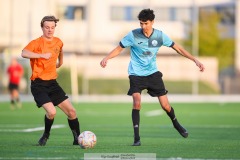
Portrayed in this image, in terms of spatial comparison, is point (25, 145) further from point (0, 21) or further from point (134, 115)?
point (0, 21)

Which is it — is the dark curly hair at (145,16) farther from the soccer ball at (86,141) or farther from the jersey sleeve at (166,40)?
the soccer ball at (86,141)

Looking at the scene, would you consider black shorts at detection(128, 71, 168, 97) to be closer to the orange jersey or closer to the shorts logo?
the shorts logo

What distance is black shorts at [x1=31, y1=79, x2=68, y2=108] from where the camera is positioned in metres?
13.7

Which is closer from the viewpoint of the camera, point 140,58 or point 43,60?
point 43,60

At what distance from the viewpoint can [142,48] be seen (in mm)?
14375

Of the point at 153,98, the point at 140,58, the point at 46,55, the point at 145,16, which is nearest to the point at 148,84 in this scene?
the point at 140,58

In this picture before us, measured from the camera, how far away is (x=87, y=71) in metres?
50.8

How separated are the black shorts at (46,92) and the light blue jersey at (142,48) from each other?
4.63 feet

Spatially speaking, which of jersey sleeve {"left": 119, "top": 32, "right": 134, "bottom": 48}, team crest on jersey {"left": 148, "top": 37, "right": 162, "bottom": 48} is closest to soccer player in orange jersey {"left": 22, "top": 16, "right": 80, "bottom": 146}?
jersey sleeve {"left": 119, "top": 32, "right": 134, "bottom": 48}

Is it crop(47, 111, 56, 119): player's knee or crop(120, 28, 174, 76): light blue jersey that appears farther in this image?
crop(120, 28, 174, 76): light blue jersey

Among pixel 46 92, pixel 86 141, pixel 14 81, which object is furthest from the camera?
pixel 14 81

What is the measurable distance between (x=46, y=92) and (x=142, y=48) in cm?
188

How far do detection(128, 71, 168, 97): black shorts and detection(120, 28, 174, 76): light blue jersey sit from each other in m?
0.09

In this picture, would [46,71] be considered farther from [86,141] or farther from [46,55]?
[86,141]
